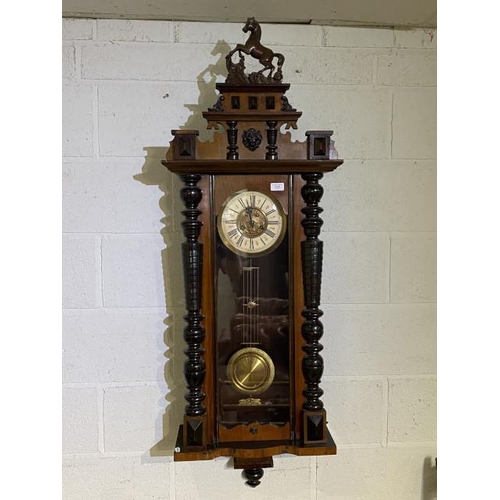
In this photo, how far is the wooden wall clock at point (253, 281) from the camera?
1.05 meters

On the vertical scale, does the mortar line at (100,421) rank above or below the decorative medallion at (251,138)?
below

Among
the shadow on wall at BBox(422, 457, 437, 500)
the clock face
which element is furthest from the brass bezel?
the shadow on wall at BBox(422, 457, 437, 500)

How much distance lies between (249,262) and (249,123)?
302 millimetres

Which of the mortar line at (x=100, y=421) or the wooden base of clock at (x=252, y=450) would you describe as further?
the mortar line at (x=100, y=421)

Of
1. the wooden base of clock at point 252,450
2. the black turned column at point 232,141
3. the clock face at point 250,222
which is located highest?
the black turned column at point 232,141

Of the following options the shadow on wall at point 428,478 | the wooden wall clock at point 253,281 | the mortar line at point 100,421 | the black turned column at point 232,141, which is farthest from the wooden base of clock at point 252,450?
the black turned column at point 232,141

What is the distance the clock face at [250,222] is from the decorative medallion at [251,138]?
3.8 inches

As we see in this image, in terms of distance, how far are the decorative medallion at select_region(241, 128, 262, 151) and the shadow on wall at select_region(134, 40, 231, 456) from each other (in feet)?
0.61

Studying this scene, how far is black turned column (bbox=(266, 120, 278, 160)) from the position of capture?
1053 millimetres

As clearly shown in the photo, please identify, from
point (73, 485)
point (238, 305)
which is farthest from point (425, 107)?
point (73, 485)

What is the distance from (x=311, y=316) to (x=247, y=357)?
168mm

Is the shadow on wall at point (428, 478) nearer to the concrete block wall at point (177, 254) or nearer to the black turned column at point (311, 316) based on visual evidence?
the concrete block wall at point (177, 254)

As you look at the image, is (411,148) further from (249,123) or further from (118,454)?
(118,454)

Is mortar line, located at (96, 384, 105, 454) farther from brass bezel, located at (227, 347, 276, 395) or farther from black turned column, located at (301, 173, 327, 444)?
black turned column, located at (301, 173, 327, 444)
